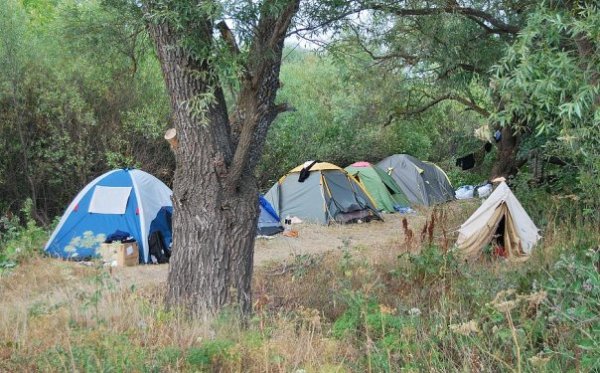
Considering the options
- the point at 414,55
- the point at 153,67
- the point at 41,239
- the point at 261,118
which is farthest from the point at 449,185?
the point at 261,118

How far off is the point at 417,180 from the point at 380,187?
1.73 metres

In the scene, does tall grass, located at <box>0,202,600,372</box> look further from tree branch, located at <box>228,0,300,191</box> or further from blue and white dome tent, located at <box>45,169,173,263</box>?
blue and white dome tent, located at <box>45,169,173,263</box>

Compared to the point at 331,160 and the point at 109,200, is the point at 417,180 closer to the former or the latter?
the point at 331,160

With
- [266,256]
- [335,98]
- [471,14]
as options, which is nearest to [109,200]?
[266,256]

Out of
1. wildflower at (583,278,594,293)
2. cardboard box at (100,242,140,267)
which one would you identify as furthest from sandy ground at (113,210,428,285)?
wildflower at (583,278,594,293)

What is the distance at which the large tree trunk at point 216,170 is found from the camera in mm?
4535

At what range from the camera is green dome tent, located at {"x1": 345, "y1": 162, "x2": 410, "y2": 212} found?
13703 millimetres

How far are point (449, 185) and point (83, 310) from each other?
44.1 feet

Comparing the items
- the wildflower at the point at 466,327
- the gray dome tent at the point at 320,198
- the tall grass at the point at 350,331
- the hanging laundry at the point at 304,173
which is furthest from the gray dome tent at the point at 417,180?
the wildflower at the point at 466,327

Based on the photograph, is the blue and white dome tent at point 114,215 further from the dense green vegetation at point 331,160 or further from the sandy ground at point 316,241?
the sandy ground at point 316,241

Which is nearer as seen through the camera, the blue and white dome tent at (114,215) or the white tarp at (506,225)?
the white tarp at (506,225)

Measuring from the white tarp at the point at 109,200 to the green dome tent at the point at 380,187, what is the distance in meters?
5.87

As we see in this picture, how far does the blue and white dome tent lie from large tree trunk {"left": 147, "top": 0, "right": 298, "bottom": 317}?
422 cm

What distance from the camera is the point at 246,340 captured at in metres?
3.59
